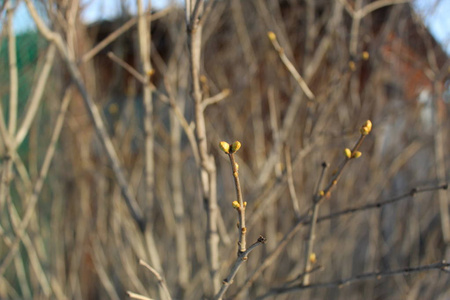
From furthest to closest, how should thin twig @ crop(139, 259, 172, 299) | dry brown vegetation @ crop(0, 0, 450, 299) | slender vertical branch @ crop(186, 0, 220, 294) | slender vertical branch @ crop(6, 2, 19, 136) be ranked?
dry brown vegetation @ crop(0, 0, 450, 299) → slender vertical branch @ crop(6, 2, 19, 136) → slender vertical branch @ crop(186, 0, 220, 294) → thin twig @ crop(139, 259, 172, 299)

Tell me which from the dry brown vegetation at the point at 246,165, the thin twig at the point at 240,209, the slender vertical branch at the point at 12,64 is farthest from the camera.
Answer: the dry brown vegetation at the point at 246,165

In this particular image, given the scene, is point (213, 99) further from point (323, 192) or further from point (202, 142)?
point (323, 192)

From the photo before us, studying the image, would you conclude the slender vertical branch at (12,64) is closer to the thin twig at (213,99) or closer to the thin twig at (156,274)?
the thin twig at (213,99)

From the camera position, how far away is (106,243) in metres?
3.10

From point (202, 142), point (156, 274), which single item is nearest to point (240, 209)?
point (156, 274)

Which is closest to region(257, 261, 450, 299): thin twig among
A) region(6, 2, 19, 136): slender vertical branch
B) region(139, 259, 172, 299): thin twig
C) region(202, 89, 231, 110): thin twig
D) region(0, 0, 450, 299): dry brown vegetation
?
region(139, 259, 172, 299): thin twig

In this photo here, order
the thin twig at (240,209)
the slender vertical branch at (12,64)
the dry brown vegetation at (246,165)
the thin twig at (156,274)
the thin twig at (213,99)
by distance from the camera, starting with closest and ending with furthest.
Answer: the thin twig at (240,209)
the thin twig at (156,274)
the thin twig at (213,99)
the slender vertical branch at (12,64)
the dry brown vegetation at (246,165)

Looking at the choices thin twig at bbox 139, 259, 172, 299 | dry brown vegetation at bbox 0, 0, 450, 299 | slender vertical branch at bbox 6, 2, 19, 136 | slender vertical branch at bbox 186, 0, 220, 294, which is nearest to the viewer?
thin twig at bbox 139, 259, 172, 299

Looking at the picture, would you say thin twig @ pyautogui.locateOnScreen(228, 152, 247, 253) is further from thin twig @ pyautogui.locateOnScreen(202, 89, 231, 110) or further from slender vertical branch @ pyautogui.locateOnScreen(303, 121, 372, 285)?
thin twig @ pyautogui.locateOnScreen(202, 89, 231, 110)

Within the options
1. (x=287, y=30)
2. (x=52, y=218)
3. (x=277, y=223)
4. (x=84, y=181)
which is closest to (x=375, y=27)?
(x=287, y=30)

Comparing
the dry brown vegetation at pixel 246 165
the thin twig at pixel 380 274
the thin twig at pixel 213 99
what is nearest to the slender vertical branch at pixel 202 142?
the thin twig at pixel 213 99

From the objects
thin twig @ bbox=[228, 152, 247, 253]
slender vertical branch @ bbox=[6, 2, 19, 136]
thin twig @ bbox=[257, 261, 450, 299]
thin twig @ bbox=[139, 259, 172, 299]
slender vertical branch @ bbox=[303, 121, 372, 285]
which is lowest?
thin twig @ bbox=[139, 259, 172, 299]

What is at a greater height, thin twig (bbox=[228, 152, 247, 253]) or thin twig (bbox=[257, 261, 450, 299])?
thin twig (bbox=[257, 261, 450, 299])

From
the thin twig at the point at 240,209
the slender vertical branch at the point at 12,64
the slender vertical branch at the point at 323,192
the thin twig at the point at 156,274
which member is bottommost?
the thin twig at the point at 156,274
